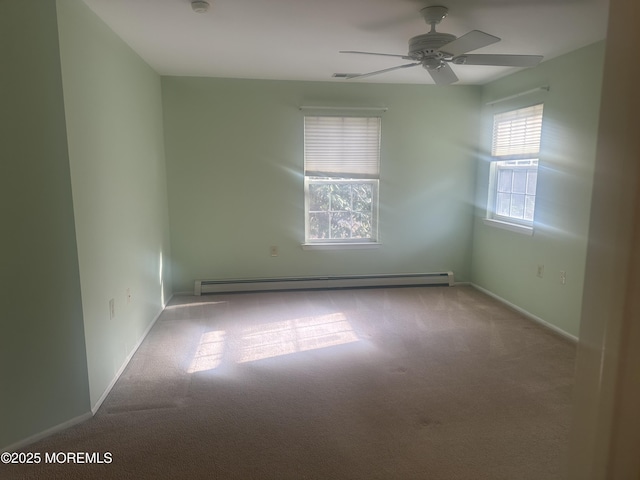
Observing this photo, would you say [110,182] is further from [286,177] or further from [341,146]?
[341,146]

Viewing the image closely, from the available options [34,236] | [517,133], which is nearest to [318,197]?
[517,133]

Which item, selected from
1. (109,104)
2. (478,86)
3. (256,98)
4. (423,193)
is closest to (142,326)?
(109,104)

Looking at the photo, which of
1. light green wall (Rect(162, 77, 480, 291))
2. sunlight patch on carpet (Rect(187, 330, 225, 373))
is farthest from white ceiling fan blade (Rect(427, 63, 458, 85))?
sunlight patch on carpet (Rect(187, 330, 225, 373))

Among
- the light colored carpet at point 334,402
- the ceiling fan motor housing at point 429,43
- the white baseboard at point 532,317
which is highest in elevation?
the ceiling fan motor housing at point 429,43

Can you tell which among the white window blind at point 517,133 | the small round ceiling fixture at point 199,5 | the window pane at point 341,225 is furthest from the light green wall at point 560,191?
the small round ceiling fixture at point 199,5

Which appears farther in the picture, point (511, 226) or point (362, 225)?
point (362, 225)

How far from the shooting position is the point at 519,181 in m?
4.13

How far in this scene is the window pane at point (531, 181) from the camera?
389 centimetres

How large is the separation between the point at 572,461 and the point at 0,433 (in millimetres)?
2475

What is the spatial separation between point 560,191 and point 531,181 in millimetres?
496

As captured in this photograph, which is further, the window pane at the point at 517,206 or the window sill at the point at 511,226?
the window pane at the point at 517,206

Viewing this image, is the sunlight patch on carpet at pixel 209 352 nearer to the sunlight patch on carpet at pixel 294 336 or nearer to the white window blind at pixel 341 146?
the sunlight patch on carpet at pixel 294 336

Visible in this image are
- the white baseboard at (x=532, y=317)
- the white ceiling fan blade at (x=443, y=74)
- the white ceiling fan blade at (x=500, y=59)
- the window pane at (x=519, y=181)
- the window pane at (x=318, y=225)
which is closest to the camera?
the white ceiling fan blade at (x=500, y=59)

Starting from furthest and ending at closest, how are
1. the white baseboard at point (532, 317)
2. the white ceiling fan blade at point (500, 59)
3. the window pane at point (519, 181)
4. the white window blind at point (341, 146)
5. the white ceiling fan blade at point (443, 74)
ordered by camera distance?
1. the white window blind at point (341, 146)
2. the window pane at point (519, 181)
3. the white baseboard at point (532, 317)
4. the white ceiling fan blade at point (443, 74)
5. the white ceiling fan blade at point (500, 59)
